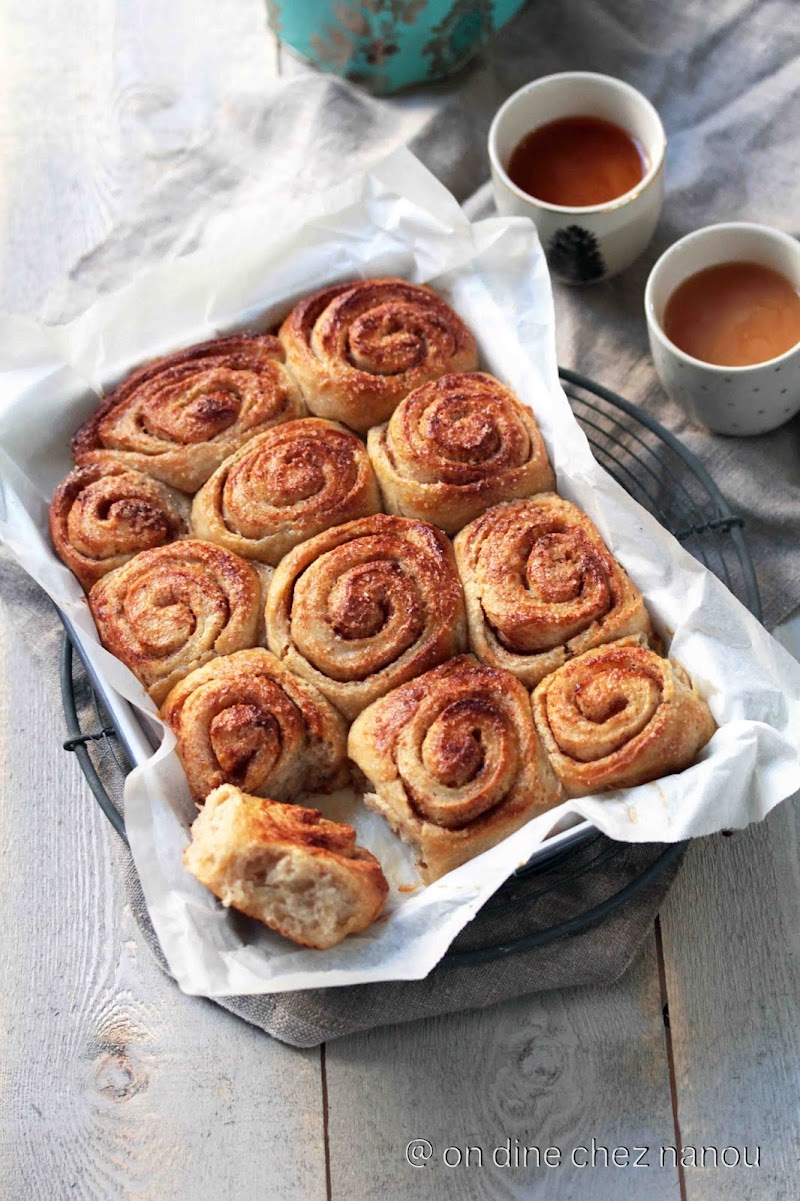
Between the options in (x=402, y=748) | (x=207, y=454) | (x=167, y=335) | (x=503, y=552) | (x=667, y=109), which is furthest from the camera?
(x=667, y=109)

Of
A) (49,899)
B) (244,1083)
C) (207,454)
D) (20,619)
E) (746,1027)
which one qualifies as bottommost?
(746,1027)

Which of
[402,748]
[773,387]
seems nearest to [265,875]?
[402,748]

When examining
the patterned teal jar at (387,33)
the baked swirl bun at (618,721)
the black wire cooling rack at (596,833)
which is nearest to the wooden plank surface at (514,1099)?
the black wire cooling rack at (596,833)

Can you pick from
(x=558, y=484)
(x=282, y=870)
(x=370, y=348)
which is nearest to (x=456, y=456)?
(x=558, y=484)

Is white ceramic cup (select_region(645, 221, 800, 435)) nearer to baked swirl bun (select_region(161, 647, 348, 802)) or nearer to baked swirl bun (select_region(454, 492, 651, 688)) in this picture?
baked swirl bun (select_region(454, 492, 651, 688))

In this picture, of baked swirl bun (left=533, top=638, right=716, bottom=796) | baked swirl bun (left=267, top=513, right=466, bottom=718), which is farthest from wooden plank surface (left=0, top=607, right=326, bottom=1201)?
baked swirl bun (left=533, top=638, right=716, bottom=796)

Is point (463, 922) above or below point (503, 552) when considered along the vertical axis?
below

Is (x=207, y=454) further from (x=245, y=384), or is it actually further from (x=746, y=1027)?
(x=746, y=1027)

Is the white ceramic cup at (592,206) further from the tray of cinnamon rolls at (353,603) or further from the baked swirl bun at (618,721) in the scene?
the baked swirl bun at (618,721)
